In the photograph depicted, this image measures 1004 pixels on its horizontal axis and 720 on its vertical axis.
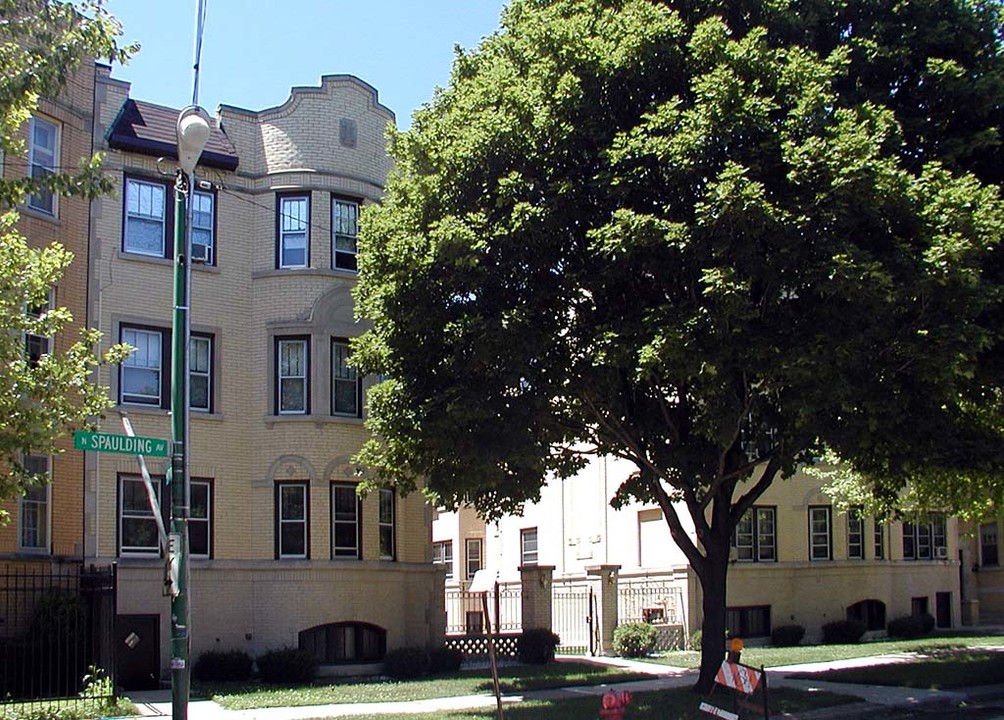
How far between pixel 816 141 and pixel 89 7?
9.12m

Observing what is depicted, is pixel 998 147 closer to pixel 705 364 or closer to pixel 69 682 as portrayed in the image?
pixel 705 364

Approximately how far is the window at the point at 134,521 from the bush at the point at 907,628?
21.0 metres

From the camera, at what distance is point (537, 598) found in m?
26.0

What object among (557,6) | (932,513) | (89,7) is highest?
(557,6)

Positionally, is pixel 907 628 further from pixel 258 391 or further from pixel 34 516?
pixel 34 516

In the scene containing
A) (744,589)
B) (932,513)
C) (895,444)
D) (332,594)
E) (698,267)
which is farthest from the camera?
(744,589)

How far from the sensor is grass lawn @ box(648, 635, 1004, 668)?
25.4 metres

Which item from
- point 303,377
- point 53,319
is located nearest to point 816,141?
point 53,319

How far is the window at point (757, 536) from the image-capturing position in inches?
1235

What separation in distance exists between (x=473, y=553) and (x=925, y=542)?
16.1m

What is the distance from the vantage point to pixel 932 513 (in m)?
26.8

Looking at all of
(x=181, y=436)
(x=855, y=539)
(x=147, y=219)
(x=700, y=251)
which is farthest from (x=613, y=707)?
(x=855, y=539)

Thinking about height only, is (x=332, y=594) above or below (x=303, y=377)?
below

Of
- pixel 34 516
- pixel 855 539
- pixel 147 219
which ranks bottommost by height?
pixel 855 539
